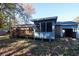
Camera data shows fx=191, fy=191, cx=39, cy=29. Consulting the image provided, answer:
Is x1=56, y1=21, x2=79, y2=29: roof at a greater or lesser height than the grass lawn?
greater

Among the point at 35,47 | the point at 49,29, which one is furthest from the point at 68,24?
the point at 35,47

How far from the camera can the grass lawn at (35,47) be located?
3.21 meters

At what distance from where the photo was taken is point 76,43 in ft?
10.8

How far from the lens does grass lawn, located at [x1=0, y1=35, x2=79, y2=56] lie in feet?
10.5

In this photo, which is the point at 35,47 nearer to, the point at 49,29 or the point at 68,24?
the point at 49,29

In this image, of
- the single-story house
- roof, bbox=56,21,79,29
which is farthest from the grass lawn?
roof, bbox=56,21,79,29

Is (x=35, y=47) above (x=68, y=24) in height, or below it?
below

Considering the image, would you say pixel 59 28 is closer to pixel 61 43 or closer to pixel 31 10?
pixel 61 43

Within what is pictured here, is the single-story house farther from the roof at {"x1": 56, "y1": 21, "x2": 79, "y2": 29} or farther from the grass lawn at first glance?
the grass lawn

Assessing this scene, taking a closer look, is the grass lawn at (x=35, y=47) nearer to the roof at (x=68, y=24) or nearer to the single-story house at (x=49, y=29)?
the single-story house at (x=49, y=29)

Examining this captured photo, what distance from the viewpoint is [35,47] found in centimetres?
332

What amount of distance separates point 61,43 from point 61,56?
26cm

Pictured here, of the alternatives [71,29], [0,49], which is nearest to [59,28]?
[71,29]

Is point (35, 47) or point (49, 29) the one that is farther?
point (49, 29)
